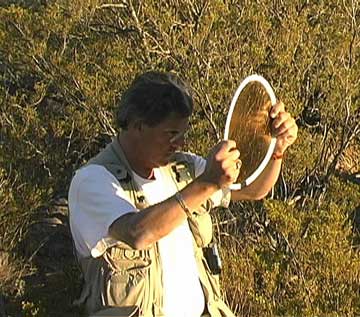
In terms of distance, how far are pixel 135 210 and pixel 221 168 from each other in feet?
0.84

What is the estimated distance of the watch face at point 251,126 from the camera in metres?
2.48

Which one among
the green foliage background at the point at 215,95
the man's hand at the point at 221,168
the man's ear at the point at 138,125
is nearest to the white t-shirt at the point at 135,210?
the man's ear at the point at 138,125

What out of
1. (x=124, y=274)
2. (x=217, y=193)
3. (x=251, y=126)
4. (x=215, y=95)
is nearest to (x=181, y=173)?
(x=217, y=193)

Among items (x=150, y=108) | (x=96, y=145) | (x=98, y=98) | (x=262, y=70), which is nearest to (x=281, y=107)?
(x=150, y=108)

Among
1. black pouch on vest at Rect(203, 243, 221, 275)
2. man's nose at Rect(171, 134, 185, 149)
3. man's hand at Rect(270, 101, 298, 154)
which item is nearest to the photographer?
man's nose at Rect(171, 134, 185, 149)

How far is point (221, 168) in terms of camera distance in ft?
7.28

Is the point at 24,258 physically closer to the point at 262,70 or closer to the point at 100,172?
the point at 262,70

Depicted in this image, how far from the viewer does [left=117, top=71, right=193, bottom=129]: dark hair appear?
2449 mm

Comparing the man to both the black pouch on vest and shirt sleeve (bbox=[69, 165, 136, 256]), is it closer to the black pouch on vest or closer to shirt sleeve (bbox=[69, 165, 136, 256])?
shirt sleeve (bbox=[69, 165, 136, 256])

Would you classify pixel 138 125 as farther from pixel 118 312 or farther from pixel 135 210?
pixel 118 312

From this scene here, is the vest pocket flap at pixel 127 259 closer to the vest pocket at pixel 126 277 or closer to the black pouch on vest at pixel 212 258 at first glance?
the vest pocket at pixel 126 277

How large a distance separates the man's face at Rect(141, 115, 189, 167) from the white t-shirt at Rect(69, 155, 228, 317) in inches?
2.6

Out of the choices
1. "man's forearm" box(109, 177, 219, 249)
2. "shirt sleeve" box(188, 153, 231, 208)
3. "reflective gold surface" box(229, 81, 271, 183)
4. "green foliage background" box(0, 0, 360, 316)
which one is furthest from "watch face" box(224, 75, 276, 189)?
"green foliage background" box(0, 0, 360, 316)

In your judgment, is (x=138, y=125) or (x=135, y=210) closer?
(x=135, y=210)
